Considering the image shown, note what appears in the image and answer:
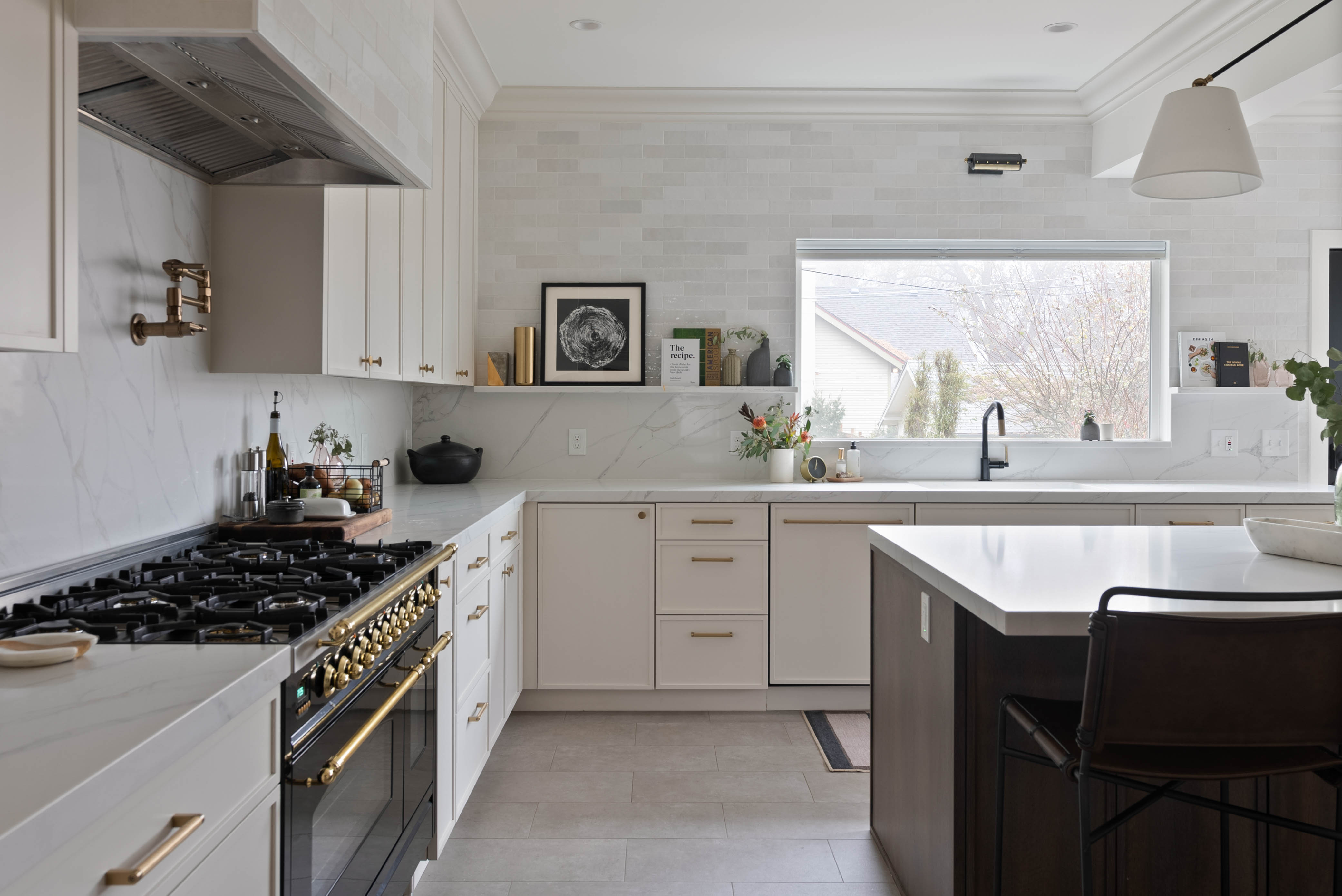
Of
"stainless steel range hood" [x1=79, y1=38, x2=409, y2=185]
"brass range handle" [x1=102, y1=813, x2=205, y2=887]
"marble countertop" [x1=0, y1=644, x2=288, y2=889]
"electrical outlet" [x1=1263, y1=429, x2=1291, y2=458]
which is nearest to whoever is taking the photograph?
"marble countertop" [x1=0, y1=644, x2=288, y2=889]

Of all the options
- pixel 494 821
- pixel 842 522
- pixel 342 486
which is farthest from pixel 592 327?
pixel 494 821

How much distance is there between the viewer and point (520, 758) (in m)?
3.18

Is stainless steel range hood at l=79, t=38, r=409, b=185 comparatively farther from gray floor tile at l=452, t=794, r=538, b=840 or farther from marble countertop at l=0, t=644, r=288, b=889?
gray floor tile at l=452, t=794, r=538, b=840

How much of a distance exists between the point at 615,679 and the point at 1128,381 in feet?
9.65

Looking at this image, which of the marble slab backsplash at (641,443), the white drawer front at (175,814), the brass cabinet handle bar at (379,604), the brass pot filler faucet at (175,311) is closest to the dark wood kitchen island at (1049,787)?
the brass cabinet handle bar at (379,604)

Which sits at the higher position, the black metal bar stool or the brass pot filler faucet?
the brass pot filler faucet

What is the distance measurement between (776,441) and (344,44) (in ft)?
8.85

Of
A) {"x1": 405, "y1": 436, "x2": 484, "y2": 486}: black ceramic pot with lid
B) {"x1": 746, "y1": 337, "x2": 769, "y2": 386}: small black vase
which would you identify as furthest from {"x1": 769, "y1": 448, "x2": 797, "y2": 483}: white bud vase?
{"x1": 405, "y1": 436, "x2": 484, "y2": 486}: black ceramic pot with lid

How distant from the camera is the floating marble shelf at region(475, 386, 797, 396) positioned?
402 centimetres

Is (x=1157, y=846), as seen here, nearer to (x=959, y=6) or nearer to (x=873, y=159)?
(x=959, y=6)

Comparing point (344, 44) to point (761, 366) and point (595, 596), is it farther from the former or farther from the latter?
point (761, 366)

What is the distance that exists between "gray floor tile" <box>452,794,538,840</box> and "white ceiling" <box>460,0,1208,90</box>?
2.83m

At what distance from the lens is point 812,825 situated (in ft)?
8.70

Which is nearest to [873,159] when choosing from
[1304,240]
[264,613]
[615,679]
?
[1304,240]
